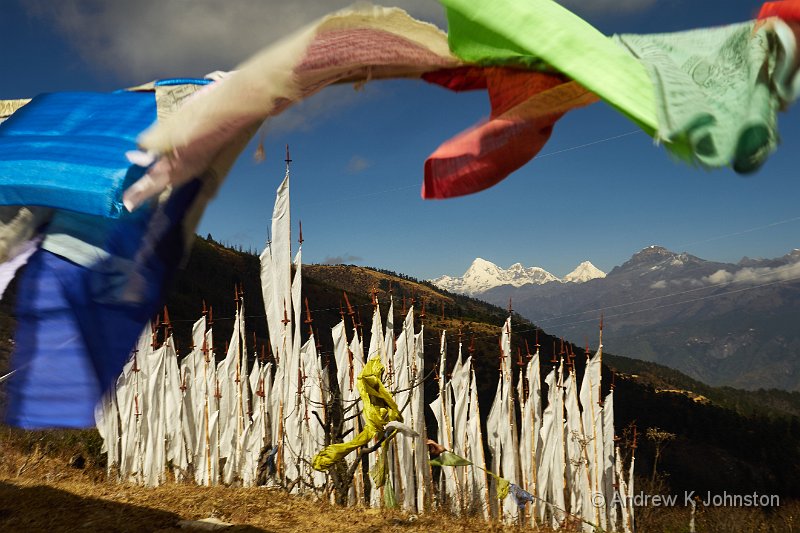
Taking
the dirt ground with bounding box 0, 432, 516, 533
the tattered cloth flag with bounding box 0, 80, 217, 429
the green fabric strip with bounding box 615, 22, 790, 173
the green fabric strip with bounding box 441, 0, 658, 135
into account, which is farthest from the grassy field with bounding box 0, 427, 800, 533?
the green fabric strip with bounding box 615, 22, 790, 173

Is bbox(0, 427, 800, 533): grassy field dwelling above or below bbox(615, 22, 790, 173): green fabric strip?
below

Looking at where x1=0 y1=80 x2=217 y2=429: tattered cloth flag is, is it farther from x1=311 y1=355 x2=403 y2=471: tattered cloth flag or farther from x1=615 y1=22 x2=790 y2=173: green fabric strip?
x1=311 y1=355 x2=403 y2=471: tattered cloth flag

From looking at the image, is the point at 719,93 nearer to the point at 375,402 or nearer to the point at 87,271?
the point at 87,271

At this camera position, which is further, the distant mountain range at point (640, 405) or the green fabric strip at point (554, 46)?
the distant mountain range at point (640, 405)

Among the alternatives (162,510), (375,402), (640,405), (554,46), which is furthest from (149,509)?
(640,405)

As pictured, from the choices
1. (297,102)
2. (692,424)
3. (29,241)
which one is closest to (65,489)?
(29,241)

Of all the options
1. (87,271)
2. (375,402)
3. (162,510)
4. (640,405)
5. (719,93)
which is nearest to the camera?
(719,93)

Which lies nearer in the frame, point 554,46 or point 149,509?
point 554,46

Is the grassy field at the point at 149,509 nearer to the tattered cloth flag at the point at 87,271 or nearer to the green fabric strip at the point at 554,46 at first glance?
the tattered cloth flag at the point at 87,271

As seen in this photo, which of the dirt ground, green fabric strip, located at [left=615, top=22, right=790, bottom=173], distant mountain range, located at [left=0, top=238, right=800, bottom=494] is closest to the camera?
green fabric strip, located at [left=615, top=22, right=790, bottom=173]

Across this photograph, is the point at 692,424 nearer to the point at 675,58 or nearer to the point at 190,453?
the point at 190,453

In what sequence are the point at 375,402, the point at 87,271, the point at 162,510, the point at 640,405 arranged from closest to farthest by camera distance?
the point at 87,271 → the point at 375,402 → the point at 162,510 → the point at 640,405

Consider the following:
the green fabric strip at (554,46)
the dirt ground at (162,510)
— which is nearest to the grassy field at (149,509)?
the dirt ground at (162,510)

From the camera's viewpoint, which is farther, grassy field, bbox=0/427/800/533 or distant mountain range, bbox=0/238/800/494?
distant mountain range, bbox=0/238/800/494
